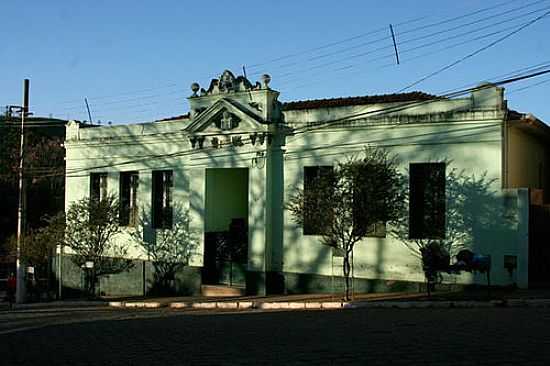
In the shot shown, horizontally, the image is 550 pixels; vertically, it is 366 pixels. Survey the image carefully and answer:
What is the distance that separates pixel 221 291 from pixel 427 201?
7752 millimetres

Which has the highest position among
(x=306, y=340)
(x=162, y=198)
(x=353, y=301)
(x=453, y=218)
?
(x=162, y=198)

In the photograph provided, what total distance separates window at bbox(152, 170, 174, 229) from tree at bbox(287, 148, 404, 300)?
7.40m

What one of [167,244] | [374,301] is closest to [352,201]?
[374,301]

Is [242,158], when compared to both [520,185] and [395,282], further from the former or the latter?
[520,185]

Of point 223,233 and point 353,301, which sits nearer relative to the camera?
point 353,301

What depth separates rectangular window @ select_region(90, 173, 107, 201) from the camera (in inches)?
1117

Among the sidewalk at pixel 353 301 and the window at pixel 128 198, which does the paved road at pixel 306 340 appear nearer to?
the sidewalk at pixel 353 301

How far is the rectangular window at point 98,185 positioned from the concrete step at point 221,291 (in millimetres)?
6108

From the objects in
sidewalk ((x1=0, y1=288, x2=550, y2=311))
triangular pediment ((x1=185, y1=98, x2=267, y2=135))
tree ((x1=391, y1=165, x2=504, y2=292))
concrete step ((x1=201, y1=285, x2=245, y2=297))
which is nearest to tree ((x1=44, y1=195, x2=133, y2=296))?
sidewalk ((x1=0, y1=288, x2=550, y2=311))

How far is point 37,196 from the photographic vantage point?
4553cm

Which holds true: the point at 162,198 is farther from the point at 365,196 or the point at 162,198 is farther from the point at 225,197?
the point at 365,196

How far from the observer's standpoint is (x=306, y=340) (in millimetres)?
11383

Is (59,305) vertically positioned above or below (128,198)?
below

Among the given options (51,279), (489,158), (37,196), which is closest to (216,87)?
(489,158)
